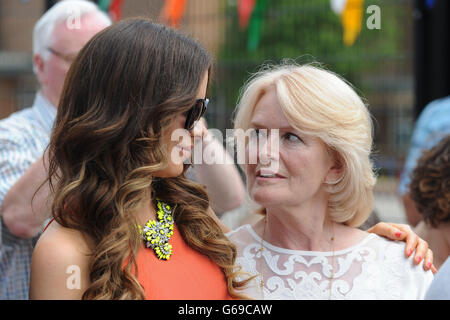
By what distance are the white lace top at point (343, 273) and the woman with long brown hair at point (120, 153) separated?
300 millimetres

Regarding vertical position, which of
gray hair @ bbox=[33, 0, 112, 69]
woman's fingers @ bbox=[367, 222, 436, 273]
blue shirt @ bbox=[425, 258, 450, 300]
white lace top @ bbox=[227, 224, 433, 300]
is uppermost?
gray hair @ bbox=[33, 0, 112, 69]

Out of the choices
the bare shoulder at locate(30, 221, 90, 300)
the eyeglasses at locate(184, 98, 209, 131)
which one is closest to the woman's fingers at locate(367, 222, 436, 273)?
the eyeglasses at locate(184, 98, 209, 131)

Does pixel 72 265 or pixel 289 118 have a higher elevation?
pixel 289 118

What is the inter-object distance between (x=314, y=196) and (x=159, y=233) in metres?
0.56

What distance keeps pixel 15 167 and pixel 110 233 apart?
3.62ft

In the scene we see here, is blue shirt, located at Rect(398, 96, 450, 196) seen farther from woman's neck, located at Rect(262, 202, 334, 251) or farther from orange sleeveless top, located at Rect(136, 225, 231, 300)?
orange sleeveless top, located at Rect(136, 225, 231, 300)

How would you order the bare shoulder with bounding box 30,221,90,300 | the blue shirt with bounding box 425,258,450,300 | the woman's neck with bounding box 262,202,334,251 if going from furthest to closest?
the woman's neck with bounding box 262,202,334,251 < the bare shoulder with bounding box 30,221,90,300 < the blue shirt with bounding box 425,258,450,300

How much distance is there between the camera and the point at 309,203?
1921 mm

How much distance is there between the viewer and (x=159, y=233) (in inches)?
66.2

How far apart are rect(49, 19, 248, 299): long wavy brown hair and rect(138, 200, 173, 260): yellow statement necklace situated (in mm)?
58

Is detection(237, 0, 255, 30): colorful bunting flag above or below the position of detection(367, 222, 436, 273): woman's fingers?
above

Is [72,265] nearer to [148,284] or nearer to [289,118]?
[148,284]

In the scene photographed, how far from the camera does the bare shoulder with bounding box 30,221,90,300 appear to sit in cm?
140
